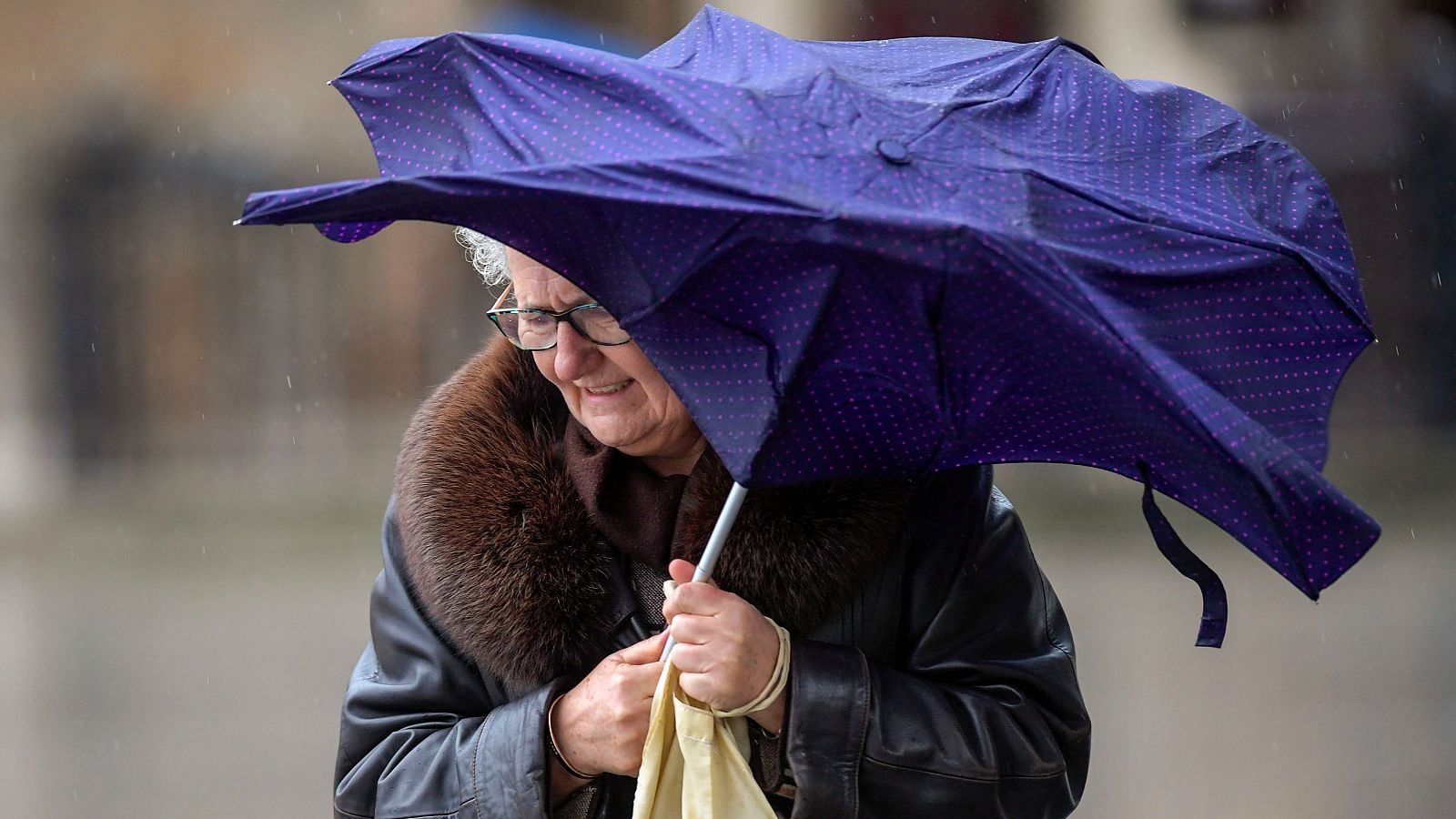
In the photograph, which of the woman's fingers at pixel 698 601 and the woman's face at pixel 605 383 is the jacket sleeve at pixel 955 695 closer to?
the woman's fingers at pixel 698 601

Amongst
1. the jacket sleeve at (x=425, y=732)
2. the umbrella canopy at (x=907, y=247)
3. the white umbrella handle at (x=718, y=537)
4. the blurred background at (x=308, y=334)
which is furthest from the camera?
the blurred background at (x=308, y=334)

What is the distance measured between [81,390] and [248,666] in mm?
5141

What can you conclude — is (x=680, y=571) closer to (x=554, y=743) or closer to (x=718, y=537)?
(x=718, y=537)

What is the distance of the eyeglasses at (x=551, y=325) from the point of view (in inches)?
82.0

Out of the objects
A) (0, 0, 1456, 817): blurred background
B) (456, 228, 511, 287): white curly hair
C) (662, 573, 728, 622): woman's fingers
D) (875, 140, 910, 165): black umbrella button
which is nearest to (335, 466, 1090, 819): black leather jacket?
(662, 573, 728, 622): woman's fingers

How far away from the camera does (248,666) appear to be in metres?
7.37

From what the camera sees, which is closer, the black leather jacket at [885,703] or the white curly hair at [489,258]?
the black leather jacket at [885,703]

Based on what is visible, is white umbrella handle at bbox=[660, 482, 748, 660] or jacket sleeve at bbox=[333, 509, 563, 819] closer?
white umbrella handle at bbox=[660, 482, 748, 660]

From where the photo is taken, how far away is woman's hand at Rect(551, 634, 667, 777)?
208 centimetres

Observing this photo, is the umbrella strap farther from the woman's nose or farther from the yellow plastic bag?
the woman's nose

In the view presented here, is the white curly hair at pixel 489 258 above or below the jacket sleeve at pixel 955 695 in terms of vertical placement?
above

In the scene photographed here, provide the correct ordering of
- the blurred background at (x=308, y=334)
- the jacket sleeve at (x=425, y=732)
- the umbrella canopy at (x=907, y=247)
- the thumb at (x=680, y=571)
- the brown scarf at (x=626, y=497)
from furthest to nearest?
the blurred background at (x=308, y=334) < the brown scarf at (x=626, y=497) < the jacket sleeve at (x=425, y=732) < the thumb at (x=680, y=571) < the umbrella canopy at (x=907, y=247)

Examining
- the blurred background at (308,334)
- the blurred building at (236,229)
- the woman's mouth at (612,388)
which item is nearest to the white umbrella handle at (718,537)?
the woman's mouth at (612,388)

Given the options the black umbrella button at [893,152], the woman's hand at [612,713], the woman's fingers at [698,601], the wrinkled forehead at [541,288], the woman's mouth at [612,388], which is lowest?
the woman's hand at [612,713]
